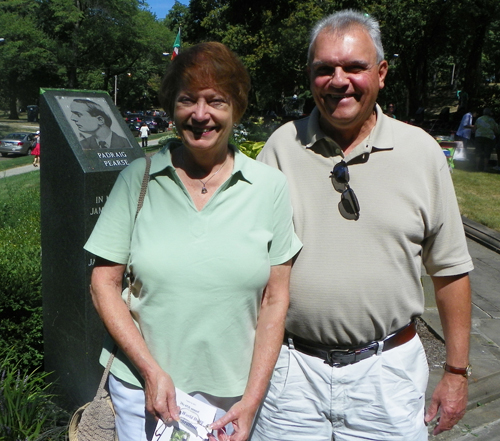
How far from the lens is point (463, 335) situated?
2334mm

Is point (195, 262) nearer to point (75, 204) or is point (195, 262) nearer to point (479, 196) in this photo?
point (75, 204)

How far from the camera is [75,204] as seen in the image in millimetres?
3168

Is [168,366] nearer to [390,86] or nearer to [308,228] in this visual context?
[308,228]

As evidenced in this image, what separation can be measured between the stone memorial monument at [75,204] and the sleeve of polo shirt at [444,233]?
177 cm

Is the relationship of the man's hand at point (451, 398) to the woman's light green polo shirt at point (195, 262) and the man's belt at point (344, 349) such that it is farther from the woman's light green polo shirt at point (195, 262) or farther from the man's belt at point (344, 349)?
the woman's light green polo shirt at point (195, 262)

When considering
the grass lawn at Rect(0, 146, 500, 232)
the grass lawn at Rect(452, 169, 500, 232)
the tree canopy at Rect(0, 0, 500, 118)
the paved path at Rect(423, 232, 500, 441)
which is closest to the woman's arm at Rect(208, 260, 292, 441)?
the paved path at Rect(423, 232, 500, 441)

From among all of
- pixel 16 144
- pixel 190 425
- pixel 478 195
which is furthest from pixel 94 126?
pixel 16 144

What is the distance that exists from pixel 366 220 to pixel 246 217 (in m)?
0.49

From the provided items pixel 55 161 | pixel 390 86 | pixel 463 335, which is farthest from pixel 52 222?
pixel 390 86

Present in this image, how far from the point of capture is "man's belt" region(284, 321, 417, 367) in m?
2.21

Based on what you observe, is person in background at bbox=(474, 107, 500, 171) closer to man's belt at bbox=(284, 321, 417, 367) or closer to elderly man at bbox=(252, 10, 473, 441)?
elderly man at bbox=(252, 10, 473, 441)

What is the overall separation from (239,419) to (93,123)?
6.80 feet

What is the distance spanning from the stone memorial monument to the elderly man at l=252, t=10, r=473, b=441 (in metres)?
1.26

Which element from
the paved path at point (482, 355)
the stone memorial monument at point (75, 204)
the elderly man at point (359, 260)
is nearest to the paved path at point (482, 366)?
the paved path at point (482, 355)
